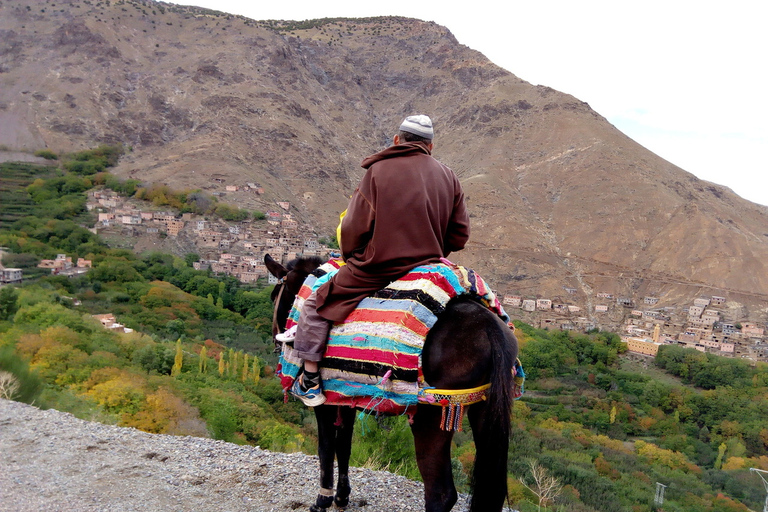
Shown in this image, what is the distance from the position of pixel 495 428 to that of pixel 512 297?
48520 mm

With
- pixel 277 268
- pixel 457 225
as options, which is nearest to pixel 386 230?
pixel 457 225

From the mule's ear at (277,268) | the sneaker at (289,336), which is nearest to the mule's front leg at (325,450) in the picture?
Result: the sneaker at (289,336)

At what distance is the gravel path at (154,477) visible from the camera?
3.93m

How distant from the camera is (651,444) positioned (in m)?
31.3

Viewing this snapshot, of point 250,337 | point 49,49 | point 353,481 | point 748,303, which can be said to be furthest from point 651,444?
point 49,49

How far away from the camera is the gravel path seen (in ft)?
12.9

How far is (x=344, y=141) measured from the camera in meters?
87.9

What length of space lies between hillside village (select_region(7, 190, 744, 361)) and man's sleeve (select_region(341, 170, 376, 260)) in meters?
33.1

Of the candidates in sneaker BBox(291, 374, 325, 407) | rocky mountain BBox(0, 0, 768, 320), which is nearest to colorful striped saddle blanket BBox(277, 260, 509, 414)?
sneaker BBox(291, 374, 325, 407)

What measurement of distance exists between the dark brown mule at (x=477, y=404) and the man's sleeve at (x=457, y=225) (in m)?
0.51

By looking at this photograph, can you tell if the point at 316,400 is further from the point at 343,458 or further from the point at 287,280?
the point at 287,280

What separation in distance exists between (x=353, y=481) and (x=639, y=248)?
2343 inches

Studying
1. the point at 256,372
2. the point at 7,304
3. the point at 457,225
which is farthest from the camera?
the point at 256,372

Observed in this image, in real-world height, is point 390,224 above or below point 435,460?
above
